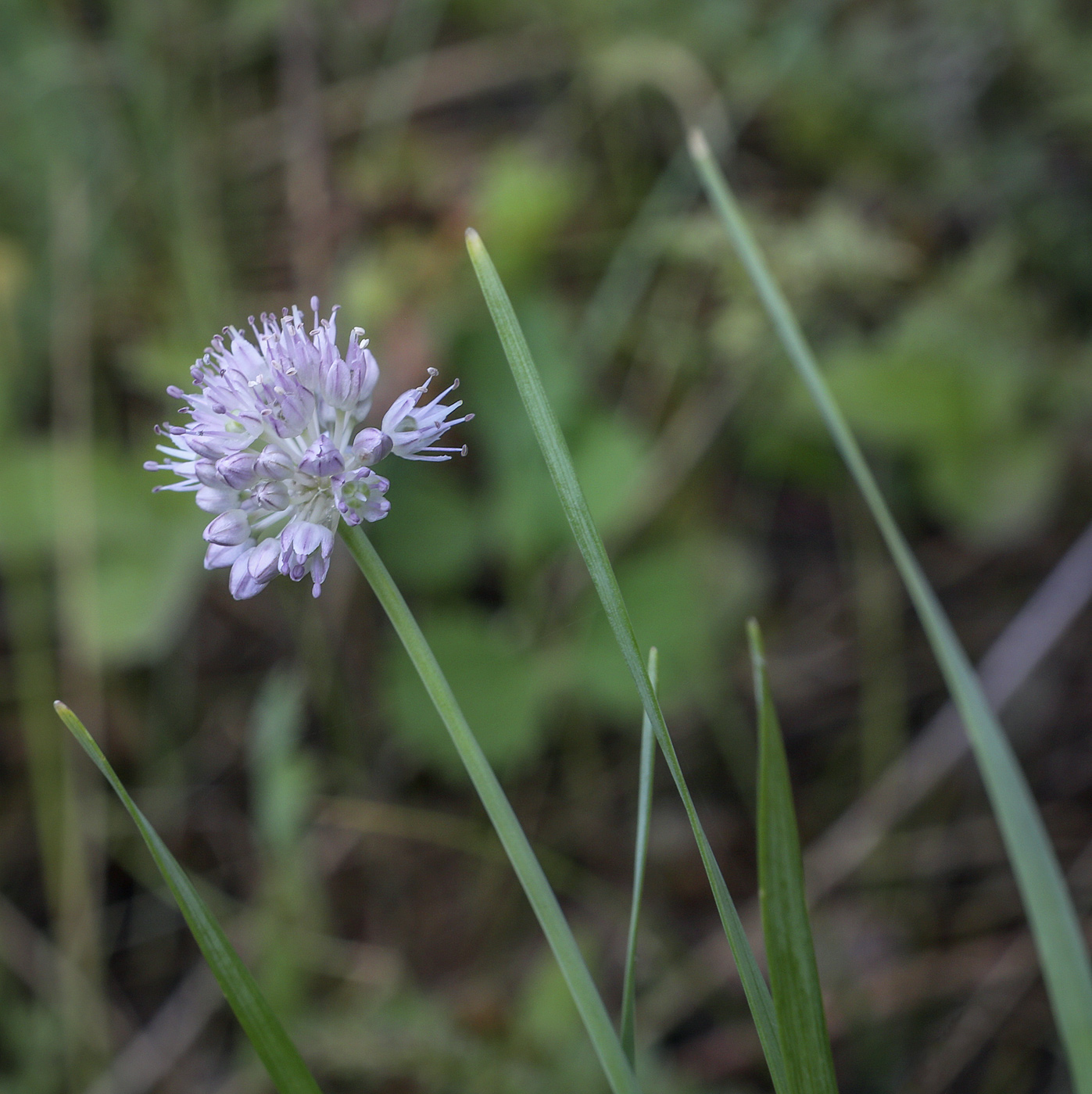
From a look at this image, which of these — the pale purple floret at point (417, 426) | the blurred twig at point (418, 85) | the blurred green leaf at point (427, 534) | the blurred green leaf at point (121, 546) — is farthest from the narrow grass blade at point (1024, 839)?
the blurred twig at point (418, 85)

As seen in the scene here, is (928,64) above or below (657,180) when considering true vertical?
below

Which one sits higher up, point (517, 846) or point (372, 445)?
point (372, 445)

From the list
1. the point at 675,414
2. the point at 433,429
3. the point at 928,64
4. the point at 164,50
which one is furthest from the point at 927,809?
the point at 164,50

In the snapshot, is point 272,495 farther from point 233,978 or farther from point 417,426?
point 233,978

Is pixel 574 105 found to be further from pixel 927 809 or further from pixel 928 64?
pixel 927 809

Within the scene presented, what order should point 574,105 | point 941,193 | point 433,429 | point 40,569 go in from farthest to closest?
1. point 574,105
2. point 40,569
3. point 941,193
4. point 433,429

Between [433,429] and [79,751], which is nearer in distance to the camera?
[433,429]

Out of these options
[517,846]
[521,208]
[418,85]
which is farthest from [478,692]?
[418,85]
